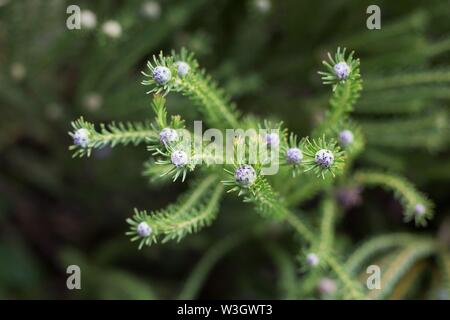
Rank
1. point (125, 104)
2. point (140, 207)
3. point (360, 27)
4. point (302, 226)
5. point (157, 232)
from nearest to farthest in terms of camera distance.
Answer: point (157, 232), point (302, 226), point (125, 104), point (360, 27), point (140, 207)

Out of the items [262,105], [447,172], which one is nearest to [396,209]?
[447,172]

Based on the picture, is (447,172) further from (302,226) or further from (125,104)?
(125,104)

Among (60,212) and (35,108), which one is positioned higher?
(35,108)

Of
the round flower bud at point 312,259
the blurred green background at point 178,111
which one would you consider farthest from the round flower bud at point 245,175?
the blurred green background at point 178,111

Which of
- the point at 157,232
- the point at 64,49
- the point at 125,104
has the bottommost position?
the point at 157,232

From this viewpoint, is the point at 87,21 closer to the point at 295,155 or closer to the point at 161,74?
the point at 161,74

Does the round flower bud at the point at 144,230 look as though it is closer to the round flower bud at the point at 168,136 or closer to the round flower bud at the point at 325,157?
the round flower bud at the point at 168,136

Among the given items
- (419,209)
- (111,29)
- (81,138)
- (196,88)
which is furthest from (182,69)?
(419,209)
